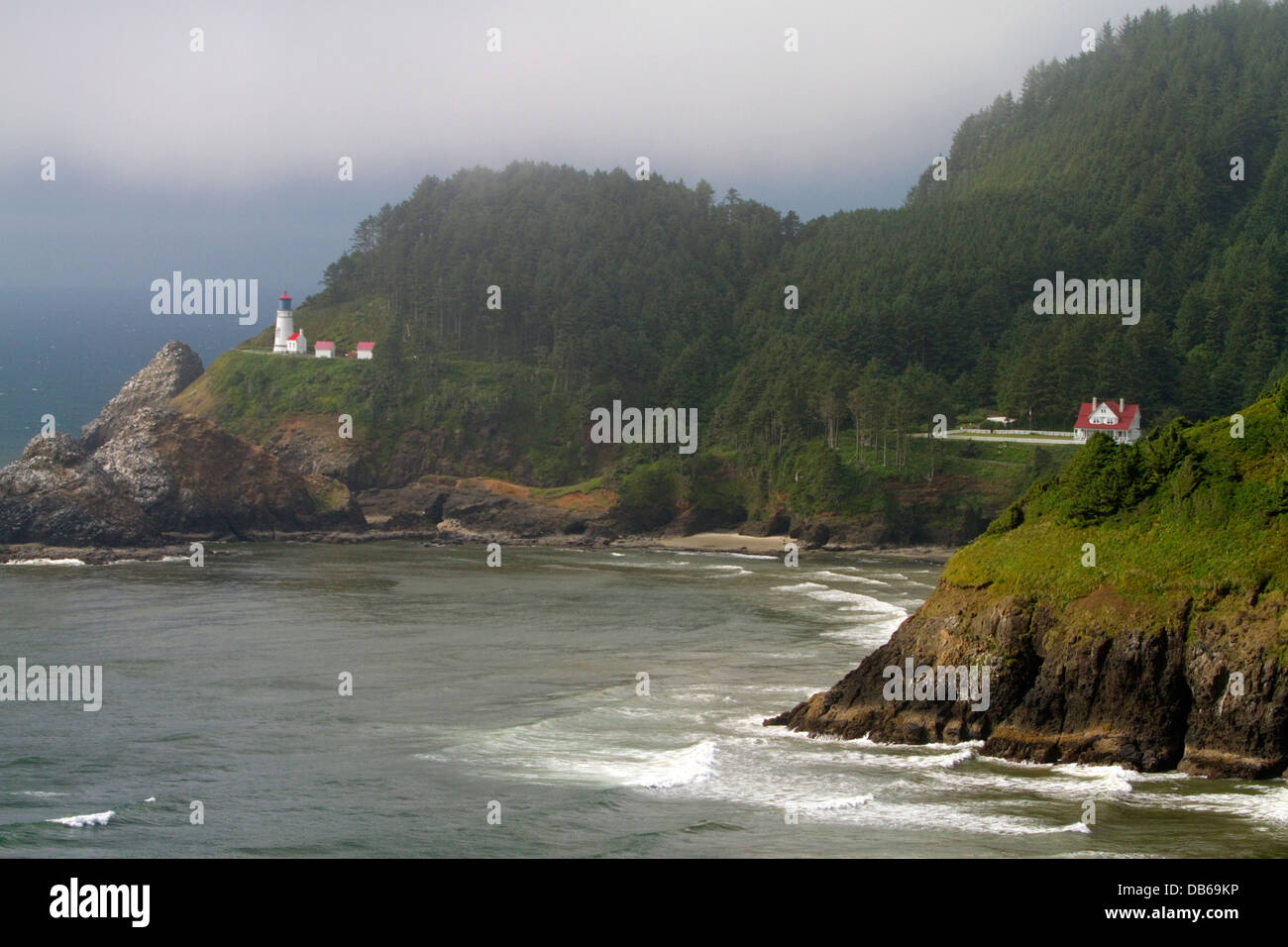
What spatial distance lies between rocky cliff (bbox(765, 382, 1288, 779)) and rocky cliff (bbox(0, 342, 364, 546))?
54029mm

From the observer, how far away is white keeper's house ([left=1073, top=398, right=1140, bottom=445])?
294ft

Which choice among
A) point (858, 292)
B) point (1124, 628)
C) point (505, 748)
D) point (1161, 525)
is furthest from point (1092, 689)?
point (858, 292)

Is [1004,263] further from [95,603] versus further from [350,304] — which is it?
[95,603]

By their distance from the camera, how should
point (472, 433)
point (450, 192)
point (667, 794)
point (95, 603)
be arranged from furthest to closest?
point (450, 192) < point (472, 433) < point (95, 603) < point (667, 794)

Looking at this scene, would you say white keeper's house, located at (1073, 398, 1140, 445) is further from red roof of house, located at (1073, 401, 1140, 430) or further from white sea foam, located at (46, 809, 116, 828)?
white sea foam, located at (46, 809, 116, 828)

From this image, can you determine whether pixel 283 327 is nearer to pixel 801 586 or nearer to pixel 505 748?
pixel 801 586

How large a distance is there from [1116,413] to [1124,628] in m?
58.9

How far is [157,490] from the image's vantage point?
3423 inches

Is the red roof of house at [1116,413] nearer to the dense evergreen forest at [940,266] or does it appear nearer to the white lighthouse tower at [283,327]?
the dense evergreen forest at [940,266]

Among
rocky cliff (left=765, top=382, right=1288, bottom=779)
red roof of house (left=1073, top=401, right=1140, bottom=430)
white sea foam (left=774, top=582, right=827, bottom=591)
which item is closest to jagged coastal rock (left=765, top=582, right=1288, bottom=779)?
rocky cliff (left=765, top=382, right=1288, bottom=779)

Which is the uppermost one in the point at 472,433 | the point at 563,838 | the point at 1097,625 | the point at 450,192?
the point at 450,192
